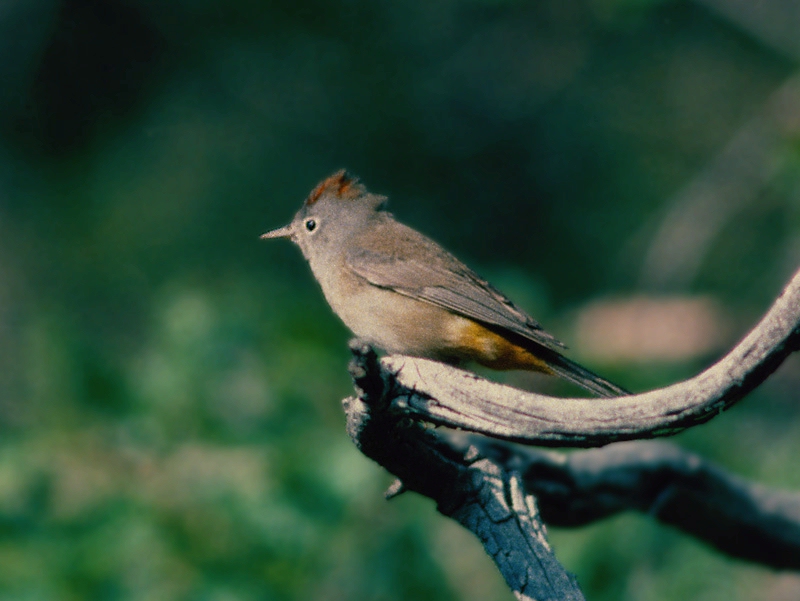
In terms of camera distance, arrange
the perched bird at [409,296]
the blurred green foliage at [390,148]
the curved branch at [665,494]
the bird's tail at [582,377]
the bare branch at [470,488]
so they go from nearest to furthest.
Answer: the bare branch at [470,488], the bird's tail at [582,377], the perched bird at [409,296], the curved branch at [665,494], the blurred green foliage at [390,148]

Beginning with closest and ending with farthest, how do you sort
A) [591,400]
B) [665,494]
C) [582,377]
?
[591,400] < [582,377] < [665,494]

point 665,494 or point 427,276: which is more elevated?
point 427,276

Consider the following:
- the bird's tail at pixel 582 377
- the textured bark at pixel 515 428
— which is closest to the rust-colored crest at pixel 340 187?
the textured bark at pixel 515 428

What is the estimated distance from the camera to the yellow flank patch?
11.2 ft

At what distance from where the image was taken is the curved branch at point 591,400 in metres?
2.24

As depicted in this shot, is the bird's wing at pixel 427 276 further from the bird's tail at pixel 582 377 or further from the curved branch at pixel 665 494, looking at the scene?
the curved branch at pixel 665 494

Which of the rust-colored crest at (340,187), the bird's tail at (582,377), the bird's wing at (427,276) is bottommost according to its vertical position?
the bird's tail at (582,377)

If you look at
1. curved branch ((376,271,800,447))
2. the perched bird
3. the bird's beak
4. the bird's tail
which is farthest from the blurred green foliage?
curved branch ((376,271,800,447))

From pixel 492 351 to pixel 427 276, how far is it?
1.62 feet

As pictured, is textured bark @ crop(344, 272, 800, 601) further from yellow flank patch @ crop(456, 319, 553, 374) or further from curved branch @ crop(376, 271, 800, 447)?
yellow flank patch @ crop(456, 319, 553, 374)

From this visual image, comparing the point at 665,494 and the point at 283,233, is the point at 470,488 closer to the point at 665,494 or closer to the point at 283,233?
the point at 665,494

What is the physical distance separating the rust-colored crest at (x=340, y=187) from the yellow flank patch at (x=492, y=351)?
1.05 meters

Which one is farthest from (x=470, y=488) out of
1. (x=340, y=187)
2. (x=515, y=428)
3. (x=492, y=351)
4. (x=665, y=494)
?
(x=340, y=187)

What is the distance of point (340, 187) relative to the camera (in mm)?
4281
